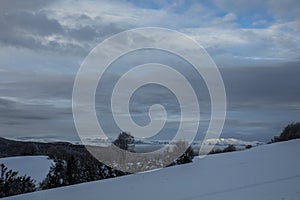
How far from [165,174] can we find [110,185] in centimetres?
191

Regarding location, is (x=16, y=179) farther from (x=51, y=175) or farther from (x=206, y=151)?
(x=206, y=151)

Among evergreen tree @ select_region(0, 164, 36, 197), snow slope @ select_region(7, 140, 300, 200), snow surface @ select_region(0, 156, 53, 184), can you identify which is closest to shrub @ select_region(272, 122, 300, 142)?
snow slope @ select_region(7, 140, 300, 200)

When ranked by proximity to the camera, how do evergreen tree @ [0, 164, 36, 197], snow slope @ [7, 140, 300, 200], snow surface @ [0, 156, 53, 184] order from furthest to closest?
snow surface @ [0, 156, 53, 184], evergreen tree @ [0, 164, 36, 197], snow slope @ [7, 140, 300, 200]

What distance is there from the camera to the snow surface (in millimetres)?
16119

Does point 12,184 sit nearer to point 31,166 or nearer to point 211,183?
point 31,166

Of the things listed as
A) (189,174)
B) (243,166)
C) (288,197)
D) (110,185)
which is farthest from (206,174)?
(288,197)

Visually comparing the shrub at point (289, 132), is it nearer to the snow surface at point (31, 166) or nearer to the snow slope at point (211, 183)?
the snow slope at point (211, 183)

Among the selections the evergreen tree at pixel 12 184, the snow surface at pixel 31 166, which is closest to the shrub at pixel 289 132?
the snow surface at pixel 31 166

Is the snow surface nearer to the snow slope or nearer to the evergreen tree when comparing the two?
the evergreen tree

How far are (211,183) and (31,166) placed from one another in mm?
8842

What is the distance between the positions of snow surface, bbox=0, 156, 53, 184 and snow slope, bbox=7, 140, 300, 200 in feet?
13.3

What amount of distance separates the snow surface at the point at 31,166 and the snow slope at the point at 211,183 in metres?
4.06

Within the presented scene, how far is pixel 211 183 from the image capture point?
11477 millimetres

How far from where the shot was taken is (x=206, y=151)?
17766mm
